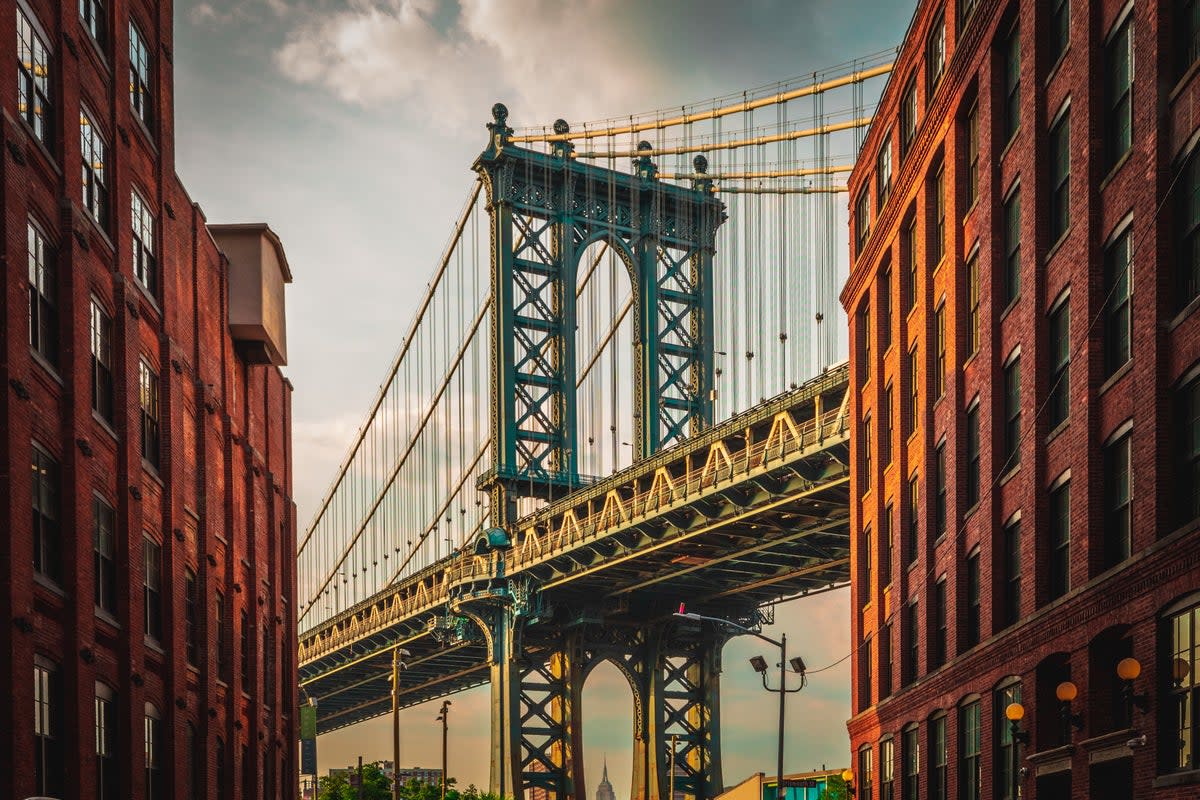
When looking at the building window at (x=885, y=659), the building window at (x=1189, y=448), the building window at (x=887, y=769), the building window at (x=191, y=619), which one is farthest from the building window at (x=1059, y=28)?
the building window at (x=191, y=619)

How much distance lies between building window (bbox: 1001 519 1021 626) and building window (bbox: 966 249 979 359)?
467cm

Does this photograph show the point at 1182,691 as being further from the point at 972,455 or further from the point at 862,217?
the point at 862,217

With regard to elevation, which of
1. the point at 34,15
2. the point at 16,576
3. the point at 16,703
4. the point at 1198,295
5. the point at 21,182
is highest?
the point at 34,15

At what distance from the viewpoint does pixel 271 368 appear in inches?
2031

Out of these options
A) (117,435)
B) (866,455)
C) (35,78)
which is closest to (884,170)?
(866,455)

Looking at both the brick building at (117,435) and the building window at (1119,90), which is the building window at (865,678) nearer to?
the brick building at (117,435)

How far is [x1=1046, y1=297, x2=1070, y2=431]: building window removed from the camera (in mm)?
30109

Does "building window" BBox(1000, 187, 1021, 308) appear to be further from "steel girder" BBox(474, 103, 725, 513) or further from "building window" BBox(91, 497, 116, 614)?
"steel girder" BBox(474, 103, 725, 513)

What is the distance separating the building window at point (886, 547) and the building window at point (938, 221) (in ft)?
29.1

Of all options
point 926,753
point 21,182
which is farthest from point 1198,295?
point 926,753

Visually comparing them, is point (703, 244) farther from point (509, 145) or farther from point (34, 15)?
point (34, 15)

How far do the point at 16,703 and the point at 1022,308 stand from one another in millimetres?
18557

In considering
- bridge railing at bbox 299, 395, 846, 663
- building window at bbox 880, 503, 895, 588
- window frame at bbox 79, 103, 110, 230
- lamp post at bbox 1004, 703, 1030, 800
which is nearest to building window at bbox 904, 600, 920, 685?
building window at bbox 880, 503, 895, 588

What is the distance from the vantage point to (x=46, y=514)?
2689cm
